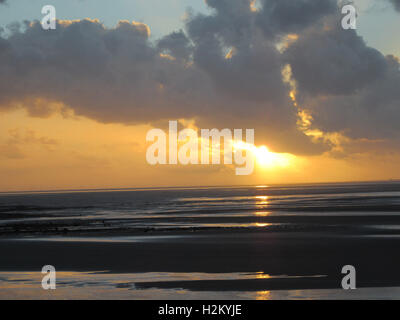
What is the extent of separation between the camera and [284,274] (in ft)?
83.5

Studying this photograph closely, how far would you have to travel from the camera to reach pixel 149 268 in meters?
27.9

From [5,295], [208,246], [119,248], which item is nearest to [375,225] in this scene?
[208,246]

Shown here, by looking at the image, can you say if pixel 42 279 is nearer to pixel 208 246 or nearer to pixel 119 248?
pixel 119 248

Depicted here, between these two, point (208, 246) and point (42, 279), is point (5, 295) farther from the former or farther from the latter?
point (208, 246)

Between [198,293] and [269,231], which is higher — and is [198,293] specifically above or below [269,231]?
below

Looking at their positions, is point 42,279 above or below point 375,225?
below

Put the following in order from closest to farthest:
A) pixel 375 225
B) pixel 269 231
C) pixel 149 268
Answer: pixel 149 268, pixel 269 231, pixel 375 225

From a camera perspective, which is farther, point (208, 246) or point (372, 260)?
point (208, 246)

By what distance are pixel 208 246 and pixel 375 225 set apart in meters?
19.7

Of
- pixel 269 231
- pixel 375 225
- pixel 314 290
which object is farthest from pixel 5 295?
pixel 375 225

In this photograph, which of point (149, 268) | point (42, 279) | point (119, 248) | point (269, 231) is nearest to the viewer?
point (42, 279)
